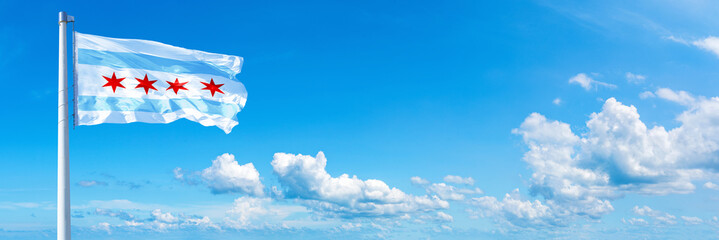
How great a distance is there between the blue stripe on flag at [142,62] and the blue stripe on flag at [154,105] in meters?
1.64

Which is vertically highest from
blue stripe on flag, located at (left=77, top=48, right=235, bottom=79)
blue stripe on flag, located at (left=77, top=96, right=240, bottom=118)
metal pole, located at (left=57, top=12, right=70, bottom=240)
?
blue stripe on flag, located at (left=77, top=48, right=235, bottom=79)

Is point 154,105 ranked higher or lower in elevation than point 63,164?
higher

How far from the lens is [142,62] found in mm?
33094

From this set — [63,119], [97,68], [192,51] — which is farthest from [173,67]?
[63,119]

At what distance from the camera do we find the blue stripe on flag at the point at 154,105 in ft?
100

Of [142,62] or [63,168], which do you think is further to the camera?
[142,62]

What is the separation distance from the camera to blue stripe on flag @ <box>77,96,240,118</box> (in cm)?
3050

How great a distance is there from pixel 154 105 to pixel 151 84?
1.09 m

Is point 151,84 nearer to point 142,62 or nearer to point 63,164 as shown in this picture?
point 142,62

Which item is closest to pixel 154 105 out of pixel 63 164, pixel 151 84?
pixel 151 84

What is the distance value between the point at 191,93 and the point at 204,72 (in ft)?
4.71

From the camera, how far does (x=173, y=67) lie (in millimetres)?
33719

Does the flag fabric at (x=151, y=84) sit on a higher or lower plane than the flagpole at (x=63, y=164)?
higher

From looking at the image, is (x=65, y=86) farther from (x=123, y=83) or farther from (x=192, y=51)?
(x=192, y=51)
